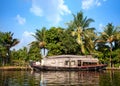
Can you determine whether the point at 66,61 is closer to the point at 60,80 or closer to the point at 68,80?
the point at 68,80

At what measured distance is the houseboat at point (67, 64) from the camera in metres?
47.7

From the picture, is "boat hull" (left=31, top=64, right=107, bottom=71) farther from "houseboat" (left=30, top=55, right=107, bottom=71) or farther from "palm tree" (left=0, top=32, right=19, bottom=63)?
"palm tree" (left=0, top=32, right=19, bottom=63)

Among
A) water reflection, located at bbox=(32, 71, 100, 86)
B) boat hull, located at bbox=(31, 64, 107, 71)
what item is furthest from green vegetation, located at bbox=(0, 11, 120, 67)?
water reflection, located at bbox=(32, 71, 100, 86)

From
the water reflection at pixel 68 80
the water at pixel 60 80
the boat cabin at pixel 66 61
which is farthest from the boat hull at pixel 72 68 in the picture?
the water at pixel 60 80

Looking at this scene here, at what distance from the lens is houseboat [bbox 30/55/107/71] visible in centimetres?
4769

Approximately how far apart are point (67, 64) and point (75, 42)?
721 cm

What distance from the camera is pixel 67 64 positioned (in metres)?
48.9

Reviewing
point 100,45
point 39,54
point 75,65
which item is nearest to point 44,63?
point 75,65

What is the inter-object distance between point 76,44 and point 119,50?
8365 millimetres

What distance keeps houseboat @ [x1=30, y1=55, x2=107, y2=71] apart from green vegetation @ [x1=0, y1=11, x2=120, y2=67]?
4872 millimetres

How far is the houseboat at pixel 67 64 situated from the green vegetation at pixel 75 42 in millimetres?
4872

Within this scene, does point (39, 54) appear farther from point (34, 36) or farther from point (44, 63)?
point (44, 63)

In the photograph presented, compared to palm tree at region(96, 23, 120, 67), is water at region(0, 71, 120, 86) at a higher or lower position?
lower

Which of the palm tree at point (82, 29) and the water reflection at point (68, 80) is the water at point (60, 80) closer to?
the water reflection at point (68, 80)
